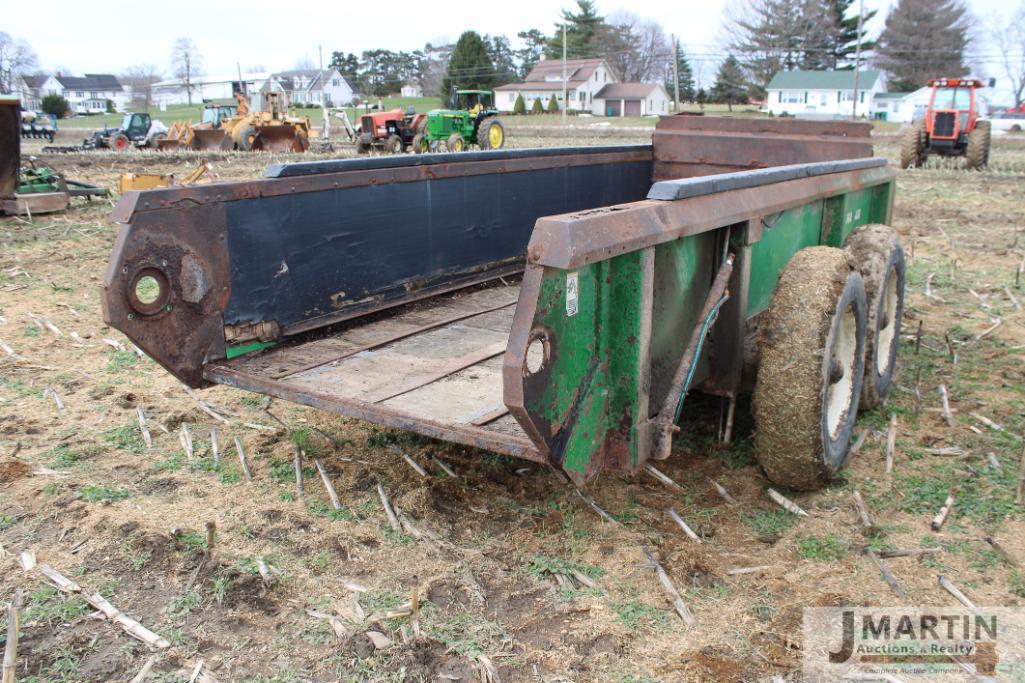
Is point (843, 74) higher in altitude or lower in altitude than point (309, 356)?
higher

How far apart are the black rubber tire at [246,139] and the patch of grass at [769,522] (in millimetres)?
22222

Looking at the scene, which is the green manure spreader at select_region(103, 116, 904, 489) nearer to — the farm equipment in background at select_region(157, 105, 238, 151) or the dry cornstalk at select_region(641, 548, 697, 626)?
the dry cornstalk at select_region(641, 548, 697, 626)

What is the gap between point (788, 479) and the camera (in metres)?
3.58

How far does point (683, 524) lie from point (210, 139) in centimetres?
2428

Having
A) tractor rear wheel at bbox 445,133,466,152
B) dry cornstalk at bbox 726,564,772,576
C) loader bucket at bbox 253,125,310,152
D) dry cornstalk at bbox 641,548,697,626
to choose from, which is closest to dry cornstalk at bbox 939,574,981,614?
dry cornstalk at bbox 726,564,772,576

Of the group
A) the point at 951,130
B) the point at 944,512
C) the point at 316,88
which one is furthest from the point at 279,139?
the point at 316,88

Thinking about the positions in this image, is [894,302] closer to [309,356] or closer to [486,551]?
[486,551]

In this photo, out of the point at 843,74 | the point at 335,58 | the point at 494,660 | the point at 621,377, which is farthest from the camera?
the point at 335,58

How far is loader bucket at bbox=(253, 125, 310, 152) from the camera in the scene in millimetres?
23922

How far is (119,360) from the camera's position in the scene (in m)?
5.65

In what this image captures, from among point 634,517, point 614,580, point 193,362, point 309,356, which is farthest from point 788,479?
point 193,362

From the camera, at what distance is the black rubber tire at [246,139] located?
922 inches

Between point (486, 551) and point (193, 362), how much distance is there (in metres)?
1.57

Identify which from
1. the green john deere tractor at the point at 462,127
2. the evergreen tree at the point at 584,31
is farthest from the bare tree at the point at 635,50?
the green john deere tractor at the point at 462,127
